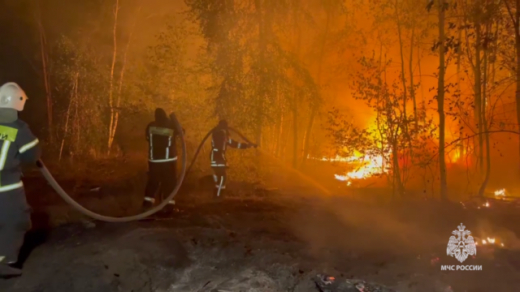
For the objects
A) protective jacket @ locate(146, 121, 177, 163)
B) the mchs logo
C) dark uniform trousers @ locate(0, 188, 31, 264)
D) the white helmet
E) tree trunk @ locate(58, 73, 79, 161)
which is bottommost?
the mchs logo

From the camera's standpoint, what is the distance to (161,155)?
604 centimetres

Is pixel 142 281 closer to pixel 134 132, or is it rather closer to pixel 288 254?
pixel 288 254

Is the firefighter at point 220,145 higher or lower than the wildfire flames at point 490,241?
higher

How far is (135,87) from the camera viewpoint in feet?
43.2

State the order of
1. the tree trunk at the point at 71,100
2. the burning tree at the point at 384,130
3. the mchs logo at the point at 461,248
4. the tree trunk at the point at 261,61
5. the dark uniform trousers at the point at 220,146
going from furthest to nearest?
the tree trunk at the point at 71,100, the tree trunk at the point at 261,61, the burning tree at the point at 384,130, the dark uniform trousers at the point at 220,146, the mchs logo at the point at 461,248

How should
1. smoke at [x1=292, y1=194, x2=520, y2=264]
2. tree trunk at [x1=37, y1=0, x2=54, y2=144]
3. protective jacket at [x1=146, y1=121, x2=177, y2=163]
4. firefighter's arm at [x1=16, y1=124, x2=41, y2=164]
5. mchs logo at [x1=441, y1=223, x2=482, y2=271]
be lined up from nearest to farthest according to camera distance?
1. firefighter's arm at [x1=16, y1=124, x2=41, y2=164]
2. mchs logo at [x1=441, y1=223, x2=482, y2=271]
3. smoke at [x1=292, y1=194, x2=520, y2=264]
4. protective jacket at [x1=146, y1=121, x2=177, y2=163]
5. tree trunk at [x1=37, y1=0, x2=54, y2=144]

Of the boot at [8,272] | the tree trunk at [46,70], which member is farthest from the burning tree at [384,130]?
the tree trunk at [46,70]

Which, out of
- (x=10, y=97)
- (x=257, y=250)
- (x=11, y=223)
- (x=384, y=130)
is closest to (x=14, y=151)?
(x=10, y=97)

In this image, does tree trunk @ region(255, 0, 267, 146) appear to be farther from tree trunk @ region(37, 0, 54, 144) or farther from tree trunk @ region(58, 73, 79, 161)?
tree trunk @ region(37, 0, 54, 144)

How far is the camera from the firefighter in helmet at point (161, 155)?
19.6 feet

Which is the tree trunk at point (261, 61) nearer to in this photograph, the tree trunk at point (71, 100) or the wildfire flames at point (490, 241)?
the wildfire flames at point (490, 241)

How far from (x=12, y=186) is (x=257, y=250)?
2.82 metres

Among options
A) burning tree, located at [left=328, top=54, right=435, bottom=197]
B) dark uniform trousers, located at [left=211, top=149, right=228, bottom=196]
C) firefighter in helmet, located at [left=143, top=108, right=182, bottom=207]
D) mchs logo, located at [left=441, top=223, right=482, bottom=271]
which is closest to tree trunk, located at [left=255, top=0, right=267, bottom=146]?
burning tree, located at [left=328, top=54, right=435, bottom=197]

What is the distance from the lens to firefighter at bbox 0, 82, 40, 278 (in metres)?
3.48
